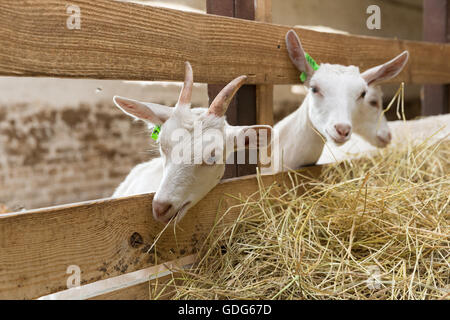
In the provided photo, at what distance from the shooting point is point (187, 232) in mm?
1588

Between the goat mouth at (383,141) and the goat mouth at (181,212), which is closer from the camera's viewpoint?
the goat mouth at (181,212)

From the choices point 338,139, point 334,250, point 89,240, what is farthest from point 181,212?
point 338,139

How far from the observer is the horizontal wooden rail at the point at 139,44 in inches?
46.7

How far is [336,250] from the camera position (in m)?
1.53

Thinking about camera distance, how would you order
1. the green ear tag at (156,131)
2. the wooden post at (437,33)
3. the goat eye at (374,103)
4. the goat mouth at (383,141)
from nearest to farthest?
the green ear tag at (156,131), the goat mouth at (383,141), the goat eye at (374,103), the wooden post at (437,33)

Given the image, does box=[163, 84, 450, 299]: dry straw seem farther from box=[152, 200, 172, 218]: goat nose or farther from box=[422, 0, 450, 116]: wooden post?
box=[422, 0, 450, 116]: wooden post

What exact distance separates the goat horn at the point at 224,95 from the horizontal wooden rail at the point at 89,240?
13.6 inches

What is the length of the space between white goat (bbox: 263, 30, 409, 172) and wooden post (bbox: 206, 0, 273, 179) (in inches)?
7.5

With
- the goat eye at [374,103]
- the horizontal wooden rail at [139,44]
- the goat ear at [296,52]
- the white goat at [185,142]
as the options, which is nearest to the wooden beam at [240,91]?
the horizontal wooden rail at [139,44]

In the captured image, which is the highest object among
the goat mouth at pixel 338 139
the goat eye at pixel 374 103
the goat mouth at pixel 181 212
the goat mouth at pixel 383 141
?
the goat eye at pixel 374 103

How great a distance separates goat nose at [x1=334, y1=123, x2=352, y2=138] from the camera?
1.86 metres

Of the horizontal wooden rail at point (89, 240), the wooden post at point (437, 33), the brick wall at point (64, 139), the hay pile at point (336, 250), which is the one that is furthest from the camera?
the brick wall at point (64, 139)

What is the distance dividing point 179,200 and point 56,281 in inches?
18.6

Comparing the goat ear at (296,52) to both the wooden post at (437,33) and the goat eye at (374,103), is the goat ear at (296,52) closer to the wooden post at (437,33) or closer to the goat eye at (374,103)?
the goat eye at (374,103)
